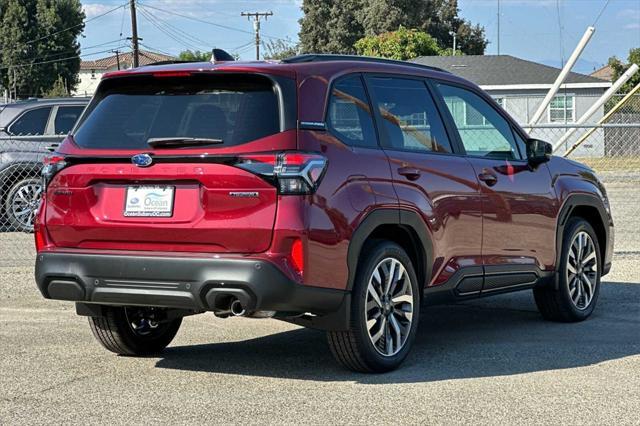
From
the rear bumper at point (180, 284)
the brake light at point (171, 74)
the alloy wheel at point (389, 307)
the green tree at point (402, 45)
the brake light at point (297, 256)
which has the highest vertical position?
the green tree at point (402, 45)

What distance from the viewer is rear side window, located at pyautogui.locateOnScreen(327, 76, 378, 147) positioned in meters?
6.50

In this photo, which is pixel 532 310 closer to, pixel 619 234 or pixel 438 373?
pixel 438 373

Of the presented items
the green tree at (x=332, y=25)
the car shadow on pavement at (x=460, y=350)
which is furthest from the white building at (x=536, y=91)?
the car shadow on pavement at (x=460, y=350)

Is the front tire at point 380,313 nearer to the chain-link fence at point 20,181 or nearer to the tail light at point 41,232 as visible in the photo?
the tail light at point 41,232

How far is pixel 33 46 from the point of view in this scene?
3319 inches

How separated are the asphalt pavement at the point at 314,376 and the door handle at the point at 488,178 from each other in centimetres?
114

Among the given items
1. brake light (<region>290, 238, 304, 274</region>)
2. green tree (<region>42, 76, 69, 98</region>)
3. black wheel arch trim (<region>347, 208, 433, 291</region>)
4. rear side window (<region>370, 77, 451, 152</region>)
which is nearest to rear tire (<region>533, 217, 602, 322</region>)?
rear side window (<region>370, 77, 451, 152</region>)

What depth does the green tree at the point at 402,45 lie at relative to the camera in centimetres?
6785

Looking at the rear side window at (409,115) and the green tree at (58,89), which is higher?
the green tree at (58,89)

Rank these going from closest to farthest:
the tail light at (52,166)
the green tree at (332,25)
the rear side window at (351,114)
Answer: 1. the rear side window at (351,114)
2. the tail light at (52,166)
3. the green tree at (332,25)

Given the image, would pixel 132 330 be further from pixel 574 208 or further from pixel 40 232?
pixel 574 208

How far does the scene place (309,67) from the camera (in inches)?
257

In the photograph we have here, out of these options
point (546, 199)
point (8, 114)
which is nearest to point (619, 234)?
point (546, 199)

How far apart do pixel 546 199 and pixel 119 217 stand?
3.48 m
